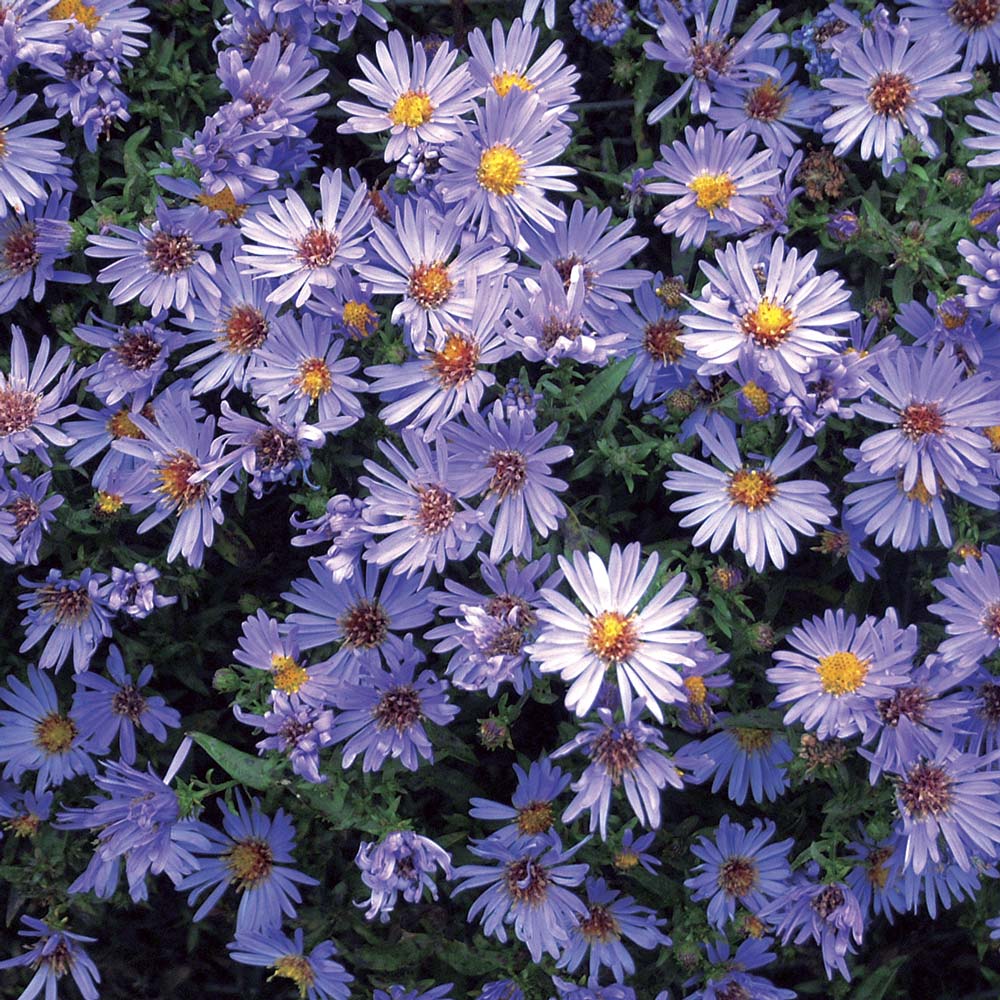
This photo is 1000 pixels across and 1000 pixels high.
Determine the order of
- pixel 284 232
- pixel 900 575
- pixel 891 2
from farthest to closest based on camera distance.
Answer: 1. pixel 891 2
2. pixel 900 575
3. pixel 284 232

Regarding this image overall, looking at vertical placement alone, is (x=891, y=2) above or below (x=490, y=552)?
above

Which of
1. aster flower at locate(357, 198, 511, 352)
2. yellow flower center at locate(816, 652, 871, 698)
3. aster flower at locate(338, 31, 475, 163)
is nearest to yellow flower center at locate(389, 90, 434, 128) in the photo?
aster flower at locate(338, 31, 475, 163)

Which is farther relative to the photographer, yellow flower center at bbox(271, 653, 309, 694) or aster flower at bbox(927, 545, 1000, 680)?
yellow flower center at bbox(271, 653, 309, 694)

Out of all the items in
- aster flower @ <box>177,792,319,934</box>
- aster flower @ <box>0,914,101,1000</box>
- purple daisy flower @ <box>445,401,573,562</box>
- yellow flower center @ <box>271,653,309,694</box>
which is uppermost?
purple daisy flower @ <box>445,401,573,562</box>

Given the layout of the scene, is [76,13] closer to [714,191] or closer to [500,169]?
[500,169]

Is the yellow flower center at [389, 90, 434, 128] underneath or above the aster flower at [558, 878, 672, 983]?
above

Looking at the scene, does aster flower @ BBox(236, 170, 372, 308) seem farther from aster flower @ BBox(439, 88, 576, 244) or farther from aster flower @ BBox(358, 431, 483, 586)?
aster flower @ BBox(358, 431, 483, 586)

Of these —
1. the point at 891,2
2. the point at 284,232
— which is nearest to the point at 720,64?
the point at 891,2

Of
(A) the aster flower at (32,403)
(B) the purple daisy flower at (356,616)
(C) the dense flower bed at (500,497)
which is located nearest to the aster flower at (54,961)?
(C) the dense flower bed at (500,497)

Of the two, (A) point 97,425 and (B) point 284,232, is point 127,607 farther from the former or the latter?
(B) point 284,232
